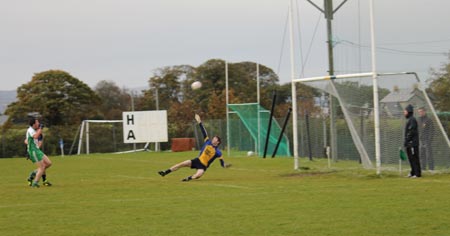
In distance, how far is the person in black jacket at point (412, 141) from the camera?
2017 cm

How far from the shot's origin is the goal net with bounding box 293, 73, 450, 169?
70.9 ft

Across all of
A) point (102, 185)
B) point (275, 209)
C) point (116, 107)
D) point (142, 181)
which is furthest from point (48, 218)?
point (116, 107)

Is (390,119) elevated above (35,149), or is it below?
above

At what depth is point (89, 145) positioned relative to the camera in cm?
5547

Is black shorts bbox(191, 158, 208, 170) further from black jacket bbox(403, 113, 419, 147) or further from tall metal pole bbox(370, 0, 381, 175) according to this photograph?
black jacket bbox(403, 113, 419, 147)

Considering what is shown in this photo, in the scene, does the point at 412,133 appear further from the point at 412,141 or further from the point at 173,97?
the point at 173,97

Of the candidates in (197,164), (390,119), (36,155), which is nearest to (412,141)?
(390,119)

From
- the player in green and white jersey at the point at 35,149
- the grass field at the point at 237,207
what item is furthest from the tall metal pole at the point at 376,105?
the player in green and white jersey at the point at 35,149

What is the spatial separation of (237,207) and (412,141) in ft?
28.2

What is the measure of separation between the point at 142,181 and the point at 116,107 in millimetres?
69587

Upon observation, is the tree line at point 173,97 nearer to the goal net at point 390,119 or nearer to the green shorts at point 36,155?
the goal net at point 390,119

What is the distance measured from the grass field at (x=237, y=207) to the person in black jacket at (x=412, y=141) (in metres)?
0.46

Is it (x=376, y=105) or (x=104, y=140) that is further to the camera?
(x=104, y=140)

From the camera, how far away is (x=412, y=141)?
20.3m
